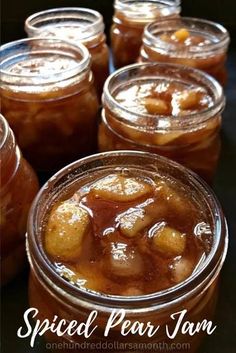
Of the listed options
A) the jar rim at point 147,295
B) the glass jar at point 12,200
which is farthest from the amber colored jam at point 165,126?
the glass jar at point 12,200

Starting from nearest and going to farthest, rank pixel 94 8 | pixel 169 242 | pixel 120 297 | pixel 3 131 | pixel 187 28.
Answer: pixel 120 297 < pixel 169 242 < pixel 3 131 < pixel 187 28 < pixel 94 8

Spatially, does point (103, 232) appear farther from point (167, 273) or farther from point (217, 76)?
point (217, 76)

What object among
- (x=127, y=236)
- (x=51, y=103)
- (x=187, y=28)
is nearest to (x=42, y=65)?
(x=51, y=103)

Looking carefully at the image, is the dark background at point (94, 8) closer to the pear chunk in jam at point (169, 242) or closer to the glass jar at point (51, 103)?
the glass jar at point (51, 103)

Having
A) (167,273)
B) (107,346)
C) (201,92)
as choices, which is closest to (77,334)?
(107,346)

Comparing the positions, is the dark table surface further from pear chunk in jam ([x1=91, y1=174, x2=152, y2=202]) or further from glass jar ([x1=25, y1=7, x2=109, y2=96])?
glass jar ([x1=25, y1=7, x2=109, y2=96])

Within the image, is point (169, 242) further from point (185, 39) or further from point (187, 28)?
point (187, 28)

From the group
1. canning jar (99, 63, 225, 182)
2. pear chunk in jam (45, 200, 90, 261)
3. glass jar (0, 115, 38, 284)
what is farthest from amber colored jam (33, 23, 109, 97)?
pear chunk in jam (45, 200, 90, 261)

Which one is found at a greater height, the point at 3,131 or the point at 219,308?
the point at 3,131

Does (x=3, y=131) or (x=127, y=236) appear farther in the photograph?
(x=3, y=131)
